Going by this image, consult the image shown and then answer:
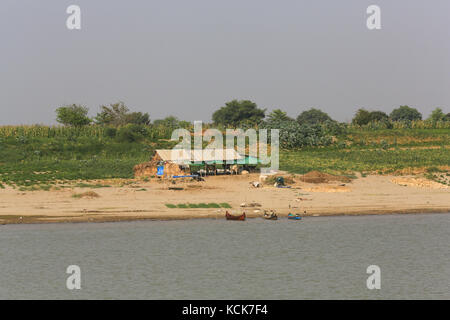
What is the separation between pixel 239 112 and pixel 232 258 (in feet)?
269

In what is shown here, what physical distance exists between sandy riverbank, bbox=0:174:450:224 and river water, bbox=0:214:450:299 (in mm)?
878

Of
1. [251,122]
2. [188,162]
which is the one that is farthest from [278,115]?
[188,162]

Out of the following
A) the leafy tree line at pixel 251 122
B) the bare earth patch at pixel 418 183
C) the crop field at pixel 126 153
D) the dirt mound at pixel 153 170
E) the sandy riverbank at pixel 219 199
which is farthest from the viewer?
the leafy tree line at pixel 251 122

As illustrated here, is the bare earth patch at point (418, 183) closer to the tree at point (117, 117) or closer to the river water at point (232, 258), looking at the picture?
the river water at point (232, 258)

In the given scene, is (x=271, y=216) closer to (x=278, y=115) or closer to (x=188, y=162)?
(x=188, y=162)

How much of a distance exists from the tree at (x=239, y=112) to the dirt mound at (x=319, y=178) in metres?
63.2

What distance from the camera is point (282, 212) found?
3819 cm

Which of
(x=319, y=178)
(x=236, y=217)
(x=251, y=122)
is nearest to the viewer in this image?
(x=236, y=217)

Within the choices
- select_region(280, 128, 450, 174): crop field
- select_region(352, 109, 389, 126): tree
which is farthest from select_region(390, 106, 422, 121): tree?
select_region(280, 128, 450, 174): crop field

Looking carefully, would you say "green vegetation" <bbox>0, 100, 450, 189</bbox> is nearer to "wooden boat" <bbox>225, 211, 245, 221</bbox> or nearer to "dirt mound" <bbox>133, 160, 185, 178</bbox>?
"dirt mound" <bbox>133, 160, 185, 178</bbox>

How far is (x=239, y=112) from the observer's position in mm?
113875

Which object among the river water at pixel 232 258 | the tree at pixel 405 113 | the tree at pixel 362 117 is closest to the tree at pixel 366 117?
the tree at pixel 362 117

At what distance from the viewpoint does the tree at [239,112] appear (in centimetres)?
11256

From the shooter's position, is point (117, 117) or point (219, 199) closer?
point (219, 199)
